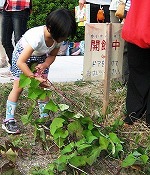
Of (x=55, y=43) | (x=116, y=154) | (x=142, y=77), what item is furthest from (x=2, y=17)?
(x=116, y=154)

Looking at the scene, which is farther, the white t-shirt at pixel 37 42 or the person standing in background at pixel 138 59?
the white t-shirt at pixel 37 42

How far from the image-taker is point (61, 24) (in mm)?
3090

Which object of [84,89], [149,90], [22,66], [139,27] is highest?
[139,27]

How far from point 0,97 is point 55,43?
104 cm

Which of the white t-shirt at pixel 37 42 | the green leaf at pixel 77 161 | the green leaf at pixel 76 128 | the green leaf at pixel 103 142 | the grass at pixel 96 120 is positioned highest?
the white t-shirt at pixel 37 42

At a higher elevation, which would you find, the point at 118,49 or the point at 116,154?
the point at 118,49

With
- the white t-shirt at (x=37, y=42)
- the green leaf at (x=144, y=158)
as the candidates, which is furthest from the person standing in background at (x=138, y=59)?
the green leaf at (x=144, y=158)

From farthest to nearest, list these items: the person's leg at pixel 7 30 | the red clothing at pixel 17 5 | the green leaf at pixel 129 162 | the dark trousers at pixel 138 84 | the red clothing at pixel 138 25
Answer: the person's leg at pixel 7 30
the red clothing at pixel 17 5
the dark trousers at pixel 138 84
the red clothing at pixel 138 25
the green leaf at pixel 129 162

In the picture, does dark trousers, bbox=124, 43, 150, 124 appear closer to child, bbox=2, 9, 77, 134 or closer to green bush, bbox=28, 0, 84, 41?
child, bbox=2, 9, 77, 134

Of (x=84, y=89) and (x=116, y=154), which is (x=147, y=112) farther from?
(x=84, y=89)

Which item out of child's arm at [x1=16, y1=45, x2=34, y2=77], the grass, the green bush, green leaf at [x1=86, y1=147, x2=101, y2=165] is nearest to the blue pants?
the grass

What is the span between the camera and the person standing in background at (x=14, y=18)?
15.8ft

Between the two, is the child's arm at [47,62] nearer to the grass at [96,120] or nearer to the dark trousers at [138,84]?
the grass at [96,120]

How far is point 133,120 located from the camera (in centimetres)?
351
